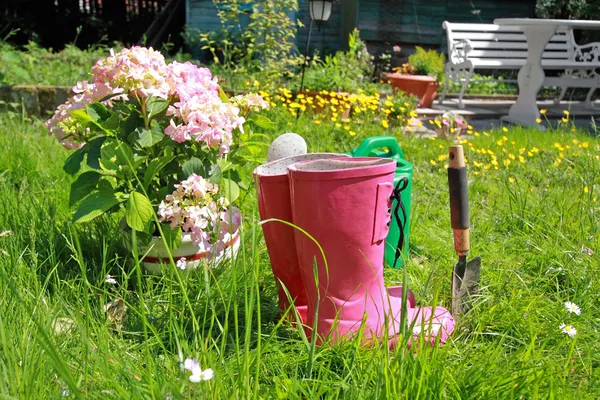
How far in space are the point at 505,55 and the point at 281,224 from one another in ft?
22.4

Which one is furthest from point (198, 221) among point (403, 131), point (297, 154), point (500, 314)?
point (403, 131)

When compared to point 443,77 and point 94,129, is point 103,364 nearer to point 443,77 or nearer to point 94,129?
point 94,129

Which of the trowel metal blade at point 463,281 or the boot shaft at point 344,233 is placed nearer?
the boot shaft at point 344,233

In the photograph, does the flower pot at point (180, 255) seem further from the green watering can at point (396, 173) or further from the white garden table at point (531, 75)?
the white garden table at point (531, 75)

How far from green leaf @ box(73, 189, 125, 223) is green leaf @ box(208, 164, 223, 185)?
10.7 inches

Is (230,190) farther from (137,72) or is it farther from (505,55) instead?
(505,55)

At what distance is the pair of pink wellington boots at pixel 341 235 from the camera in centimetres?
125

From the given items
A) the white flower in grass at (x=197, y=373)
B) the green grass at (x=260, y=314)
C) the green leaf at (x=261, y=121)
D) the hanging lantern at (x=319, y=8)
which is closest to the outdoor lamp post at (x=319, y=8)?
the hanging lantern at (x=319, y=8)

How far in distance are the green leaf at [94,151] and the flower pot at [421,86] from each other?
528cm

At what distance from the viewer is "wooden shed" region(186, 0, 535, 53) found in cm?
830

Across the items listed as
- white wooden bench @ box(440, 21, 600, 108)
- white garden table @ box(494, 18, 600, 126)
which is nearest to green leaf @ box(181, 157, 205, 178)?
white garden table @ box(494, 18, 600, 126)

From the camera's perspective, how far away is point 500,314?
1.48 m

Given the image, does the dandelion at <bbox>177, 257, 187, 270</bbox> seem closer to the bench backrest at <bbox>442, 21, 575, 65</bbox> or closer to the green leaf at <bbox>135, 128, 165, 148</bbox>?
the green leaf at <bbox>135, 128, 165, 148</bbox>

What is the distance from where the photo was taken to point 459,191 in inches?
55.0
